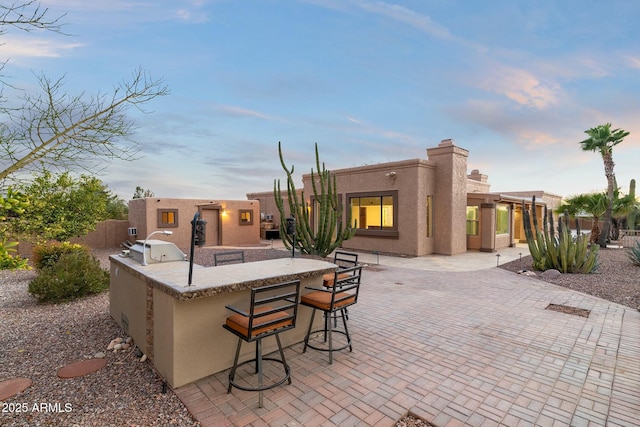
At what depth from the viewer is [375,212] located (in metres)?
13.7

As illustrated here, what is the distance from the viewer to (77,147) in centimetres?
298

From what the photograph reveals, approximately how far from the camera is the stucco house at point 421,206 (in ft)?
40.8

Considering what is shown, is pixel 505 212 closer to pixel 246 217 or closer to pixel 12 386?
pixel 246 217

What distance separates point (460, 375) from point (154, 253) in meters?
4.08

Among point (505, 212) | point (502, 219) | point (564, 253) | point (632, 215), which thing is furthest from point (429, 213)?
point (632, 215)

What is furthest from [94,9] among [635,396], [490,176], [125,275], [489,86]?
[490,176]

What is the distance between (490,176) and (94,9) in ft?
73.4

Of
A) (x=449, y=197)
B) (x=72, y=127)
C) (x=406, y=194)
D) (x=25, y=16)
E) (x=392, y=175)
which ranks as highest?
(x=25, y=16)

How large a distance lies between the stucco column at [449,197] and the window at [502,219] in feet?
9.29

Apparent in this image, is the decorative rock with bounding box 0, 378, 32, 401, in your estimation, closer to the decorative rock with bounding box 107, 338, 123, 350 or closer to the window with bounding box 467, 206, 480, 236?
the decorative rock with bounding box 107, 338, 123, 350

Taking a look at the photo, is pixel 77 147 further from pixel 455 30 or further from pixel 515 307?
pixel 455 30

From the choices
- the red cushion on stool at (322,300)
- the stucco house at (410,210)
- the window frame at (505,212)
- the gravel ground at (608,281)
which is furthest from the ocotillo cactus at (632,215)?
the red cushion on stool at (322,300)

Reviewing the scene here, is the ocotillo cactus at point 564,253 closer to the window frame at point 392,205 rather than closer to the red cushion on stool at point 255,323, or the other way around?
the window frame at point 392,205

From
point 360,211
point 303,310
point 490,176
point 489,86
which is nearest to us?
point 303,310
